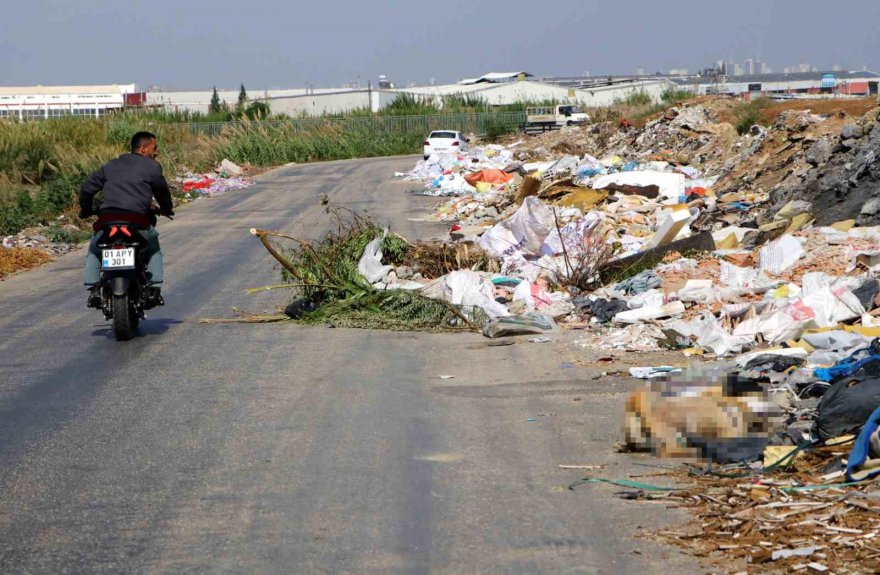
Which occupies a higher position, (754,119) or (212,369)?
(754,119)

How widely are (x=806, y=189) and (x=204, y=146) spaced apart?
36.8 metres

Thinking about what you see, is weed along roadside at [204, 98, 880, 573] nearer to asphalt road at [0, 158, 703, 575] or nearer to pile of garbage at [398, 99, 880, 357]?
pile of garbage at [398, 99, 880, 357]

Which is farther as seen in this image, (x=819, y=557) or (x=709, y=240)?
(x=709, y=240)

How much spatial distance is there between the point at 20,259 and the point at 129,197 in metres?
8.42

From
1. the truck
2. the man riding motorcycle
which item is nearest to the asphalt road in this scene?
the man riding motorcycle

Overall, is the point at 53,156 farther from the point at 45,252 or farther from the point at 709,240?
the point at 709,240

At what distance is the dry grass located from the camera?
57.4ft

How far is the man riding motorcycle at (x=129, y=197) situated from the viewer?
10.8 m

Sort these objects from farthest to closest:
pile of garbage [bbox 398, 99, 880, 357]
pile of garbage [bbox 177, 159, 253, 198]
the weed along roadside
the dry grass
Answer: pile of garbage [bbox 177, 159, 253, 198]
the dry grass
pile of garbage [bbox 398, 99, 880, 357]
the weed along roadside

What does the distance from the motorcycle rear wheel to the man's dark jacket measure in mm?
883

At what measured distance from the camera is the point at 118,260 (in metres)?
10.4

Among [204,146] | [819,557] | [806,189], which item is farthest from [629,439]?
[204,146]

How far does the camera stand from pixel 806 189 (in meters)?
17.3

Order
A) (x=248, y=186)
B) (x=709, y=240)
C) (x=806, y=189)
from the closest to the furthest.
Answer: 1. (x=709, y=240)
2. (x=806, y=189)
3. (x=248, y=186)
